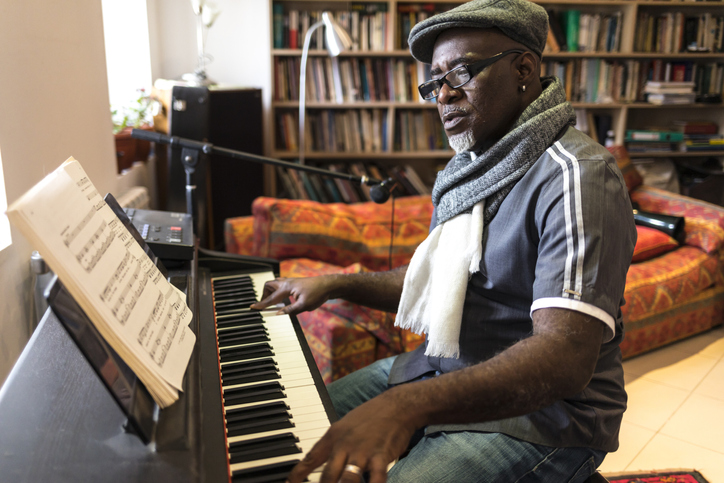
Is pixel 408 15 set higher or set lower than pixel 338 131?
higher

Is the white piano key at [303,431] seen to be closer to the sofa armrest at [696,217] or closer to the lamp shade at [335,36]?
the lamp shade at [335,36]

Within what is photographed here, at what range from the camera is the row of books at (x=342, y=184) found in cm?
397

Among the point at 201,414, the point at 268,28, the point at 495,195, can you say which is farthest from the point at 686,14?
the point at 201,414

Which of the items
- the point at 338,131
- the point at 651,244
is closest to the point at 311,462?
the point at 651,244

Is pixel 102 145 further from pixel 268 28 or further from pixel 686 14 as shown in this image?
pixel 686 14

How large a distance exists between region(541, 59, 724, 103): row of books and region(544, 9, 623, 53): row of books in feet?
0.33

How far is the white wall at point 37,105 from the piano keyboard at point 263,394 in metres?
0.46

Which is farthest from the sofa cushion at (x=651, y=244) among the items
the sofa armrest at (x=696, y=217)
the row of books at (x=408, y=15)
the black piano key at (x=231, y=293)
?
the black piano key at (x=231, y=293)

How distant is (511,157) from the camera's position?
3.43ft

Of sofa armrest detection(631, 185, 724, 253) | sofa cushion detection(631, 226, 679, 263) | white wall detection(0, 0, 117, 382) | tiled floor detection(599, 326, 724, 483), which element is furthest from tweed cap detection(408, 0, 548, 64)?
sofa armrest detection(631, 185, 724, 253)

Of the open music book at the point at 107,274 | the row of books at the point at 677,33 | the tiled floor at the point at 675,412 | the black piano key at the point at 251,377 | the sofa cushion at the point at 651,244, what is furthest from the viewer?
the row of books at the point at 677,33

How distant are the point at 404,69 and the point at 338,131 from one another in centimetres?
64

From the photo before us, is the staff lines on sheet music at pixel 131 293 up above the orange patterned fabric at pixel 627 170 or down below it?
above

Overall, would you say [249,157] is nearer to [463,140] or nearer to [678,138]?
[463,140]
